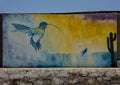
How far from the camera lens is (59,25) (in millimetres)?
12750

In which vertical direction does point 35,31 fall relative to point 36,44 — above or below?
above

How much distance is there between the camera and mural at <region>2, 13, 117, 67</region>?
12.7m

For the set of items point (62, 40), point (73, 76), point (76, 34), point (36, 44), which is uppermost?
point (76, 34)

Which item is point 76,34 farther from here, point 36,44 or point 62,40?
point 36,44

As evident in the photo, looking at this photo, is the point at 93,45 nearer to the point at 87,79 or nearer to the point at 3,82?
the point at 87,79

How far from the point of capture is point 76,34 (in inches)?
501

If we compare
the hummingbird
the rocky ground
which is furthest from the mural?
the rocky ground

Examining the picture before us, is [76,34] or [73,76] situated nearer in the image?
[73,76]

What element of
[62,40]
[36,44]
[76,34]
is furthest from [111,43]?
[36,44]

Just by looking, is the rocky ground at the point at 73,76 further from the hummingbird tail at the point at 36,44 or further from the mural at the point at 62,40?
the hummingbird tail at the point at 36,44

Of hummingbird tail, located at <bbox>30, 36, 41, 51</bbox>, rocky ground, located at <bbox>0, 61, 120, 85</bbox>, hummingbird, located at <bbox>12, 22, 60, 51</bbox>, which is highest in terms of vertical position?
hummingbird, located at <bbox>12, 22, 60, 51</bbox>

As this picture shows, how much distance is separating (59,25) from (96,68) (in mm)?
1497

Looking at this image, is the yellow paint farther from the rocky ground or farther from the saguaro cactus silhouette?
the rocky ground

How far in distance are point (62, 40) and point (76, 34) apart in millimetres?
399
